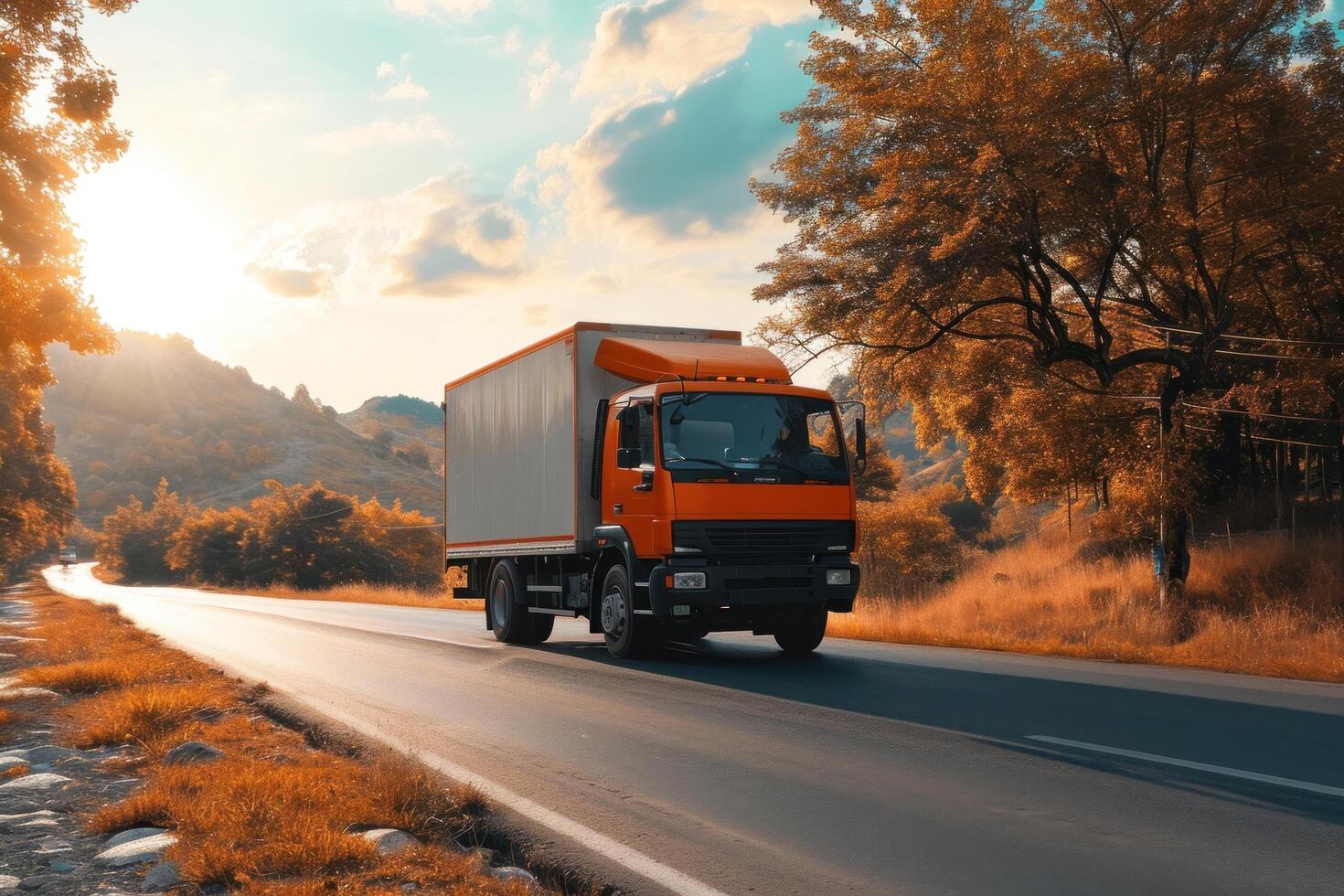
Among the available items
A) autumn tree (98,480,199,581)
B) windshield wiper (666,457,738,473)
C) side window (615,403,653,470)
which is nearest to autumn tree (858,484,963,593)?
side window (615,403,653,470)

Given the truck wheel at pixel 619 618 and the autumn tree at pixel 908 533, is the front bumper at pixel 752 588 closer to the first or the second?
the truck wheel at pixel 619 618

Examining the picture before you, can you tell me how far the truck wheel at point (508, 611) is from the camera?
1619cm

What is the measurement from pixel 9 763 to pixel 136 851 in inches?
115

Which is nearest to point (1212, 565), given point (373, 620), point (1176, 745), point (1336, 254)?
point (1336, 254)

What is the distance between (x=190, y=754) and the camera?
7.31 metres

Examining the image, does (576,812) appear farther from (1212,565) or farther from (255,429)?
(255,429)

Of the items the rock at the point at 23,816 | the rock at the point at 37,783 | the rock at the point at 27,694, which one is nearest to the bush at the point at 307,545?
the rock at the point at 27,694

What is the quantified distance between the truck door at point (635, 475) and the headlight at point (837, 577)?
207 centimetres

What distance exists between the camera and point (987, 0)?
56.5ft

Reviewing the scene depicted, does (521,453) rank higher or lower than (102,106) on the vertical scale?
lower

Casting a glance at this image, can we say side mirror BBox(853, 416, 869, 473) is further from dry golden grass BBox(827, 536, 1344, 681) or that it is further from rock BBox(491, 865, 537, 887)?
rock BBox(491, 865, 537, 887)

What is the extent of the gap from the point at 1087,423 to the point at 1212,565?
3.64 meters

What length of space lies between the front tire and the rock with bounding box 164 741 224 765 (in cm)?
869

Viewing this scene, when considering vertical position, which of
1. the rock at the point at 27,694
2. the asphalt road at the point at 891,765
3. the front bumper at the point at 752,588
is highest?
the front bumper at the point at 752,588
